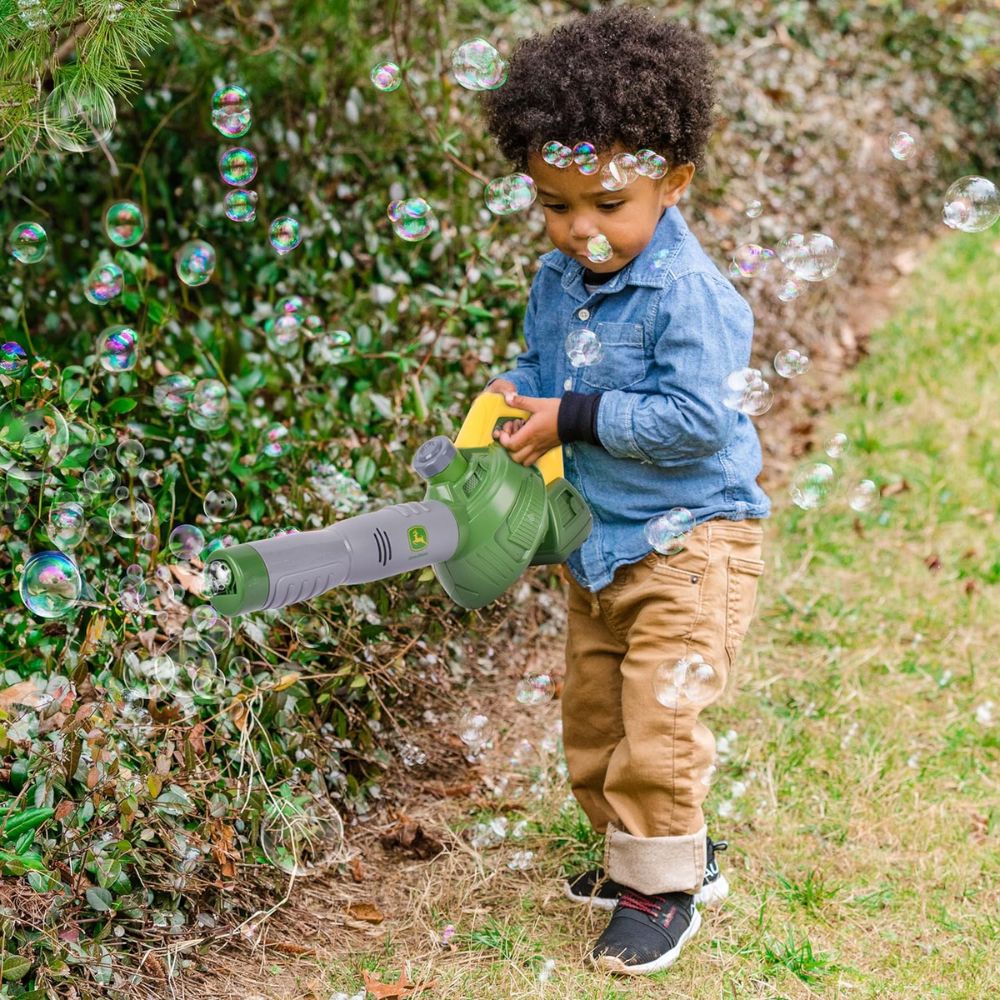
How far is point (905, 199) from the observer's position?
6.45 m

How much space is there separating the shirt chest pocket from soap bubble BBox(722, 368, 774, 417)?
16 cm

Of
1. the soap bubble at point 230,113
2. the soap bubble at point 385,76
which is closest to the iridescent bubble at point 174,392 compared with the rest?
the soap bubble at point 230,113

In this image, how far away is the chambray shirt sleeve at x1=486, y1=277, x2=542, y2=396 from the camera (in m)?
2.59

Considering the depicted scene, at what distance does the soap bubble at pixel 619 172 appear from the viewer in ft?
7.43

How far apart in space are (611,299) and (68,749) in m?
1.24

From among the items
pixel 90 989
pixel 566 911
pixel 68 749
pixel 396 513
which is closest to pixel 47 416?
pixel 68 749

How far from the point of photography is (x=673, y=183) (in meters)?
2.43

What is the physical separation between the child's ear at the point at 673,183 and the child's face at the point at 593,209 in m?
0.03

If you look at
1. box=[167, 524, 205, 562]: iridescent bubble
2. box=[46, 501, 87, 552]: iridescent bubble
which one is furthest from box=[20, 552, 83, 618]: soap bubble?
box=[167, 524, 205, 562]: iridescent bubble

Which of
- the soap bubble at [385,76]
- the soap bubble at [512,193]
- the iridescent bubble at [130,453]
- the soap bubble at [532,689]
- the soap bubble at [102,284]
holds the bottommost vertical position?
the soap bubble at [532,689]

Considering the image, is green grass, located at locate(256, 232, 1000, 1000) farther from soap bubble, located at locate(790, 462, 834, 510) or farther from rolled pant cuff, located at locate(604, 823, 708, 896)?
soap bubble, located at locate(790, 462, 834, 510)

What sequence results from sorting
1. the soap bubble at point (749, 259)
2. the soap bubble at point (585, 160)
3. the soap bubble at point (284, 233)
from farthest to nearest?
the soap bubble at point (284, 233) → the soap bubble at point (749, 259) → the soap bubble at point (585, 160)

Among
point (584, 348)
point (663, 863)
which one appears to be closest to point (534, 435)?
point (584, 348)

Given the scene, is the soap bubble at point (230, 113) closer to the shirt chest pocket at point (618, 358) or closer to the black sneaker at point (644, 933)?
the shirt chest pocket at point (618, 358)
